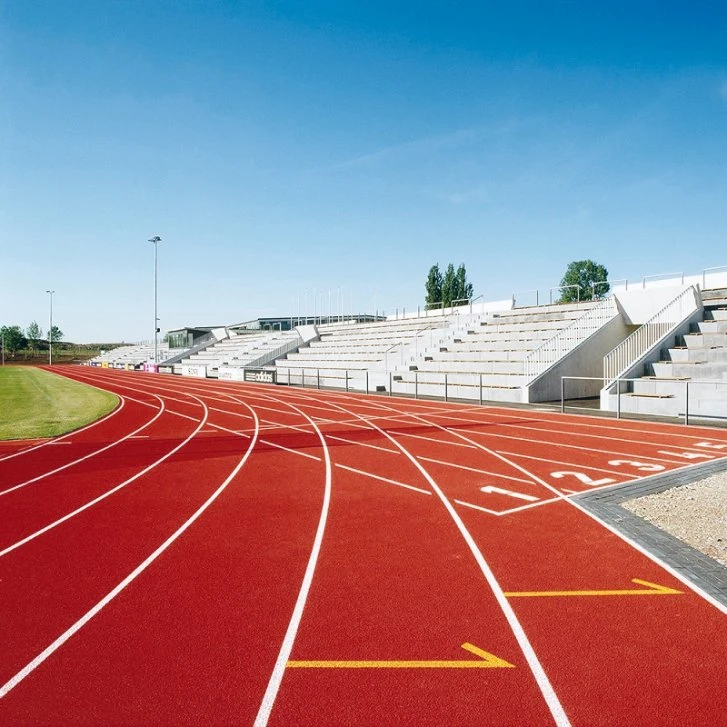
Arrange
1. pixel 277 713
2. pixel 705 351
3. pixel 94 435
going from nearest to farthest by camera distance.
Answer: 1. pixel 277 713
2. pixel 94 435
3. pixel 705 351

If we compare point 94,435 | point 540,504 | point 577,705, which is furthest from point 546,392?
point 577,705

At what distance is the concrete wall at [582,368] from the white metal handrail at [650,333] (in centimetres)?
106

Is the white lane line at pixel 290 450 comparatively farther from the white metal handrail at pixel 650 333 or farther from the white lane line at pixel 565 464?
the white metal handrail at pixel 650 333

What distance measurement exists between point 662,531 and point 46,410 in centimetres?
2053

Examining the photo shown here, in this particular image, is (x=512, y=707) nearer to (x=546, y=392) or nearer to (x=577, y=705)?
(x=577, y=705)

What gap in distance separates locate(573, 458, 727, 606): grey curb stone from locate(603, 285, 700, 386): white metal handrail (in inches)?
399

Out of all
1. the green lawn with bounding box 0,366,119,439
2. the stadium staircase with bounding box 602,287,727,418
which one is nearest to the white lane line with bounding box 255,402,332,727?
the green lawn with bounding box 0,366,119,439

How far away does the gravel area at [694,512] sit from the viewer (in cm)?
580

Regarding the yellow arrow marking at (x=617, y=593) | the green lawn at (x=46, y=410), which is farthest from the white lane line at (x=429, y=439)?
the green lawn at (x=46, y=410)

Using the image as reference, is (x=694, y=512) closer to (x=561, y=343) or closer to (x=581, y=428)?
(x=581, y=428)

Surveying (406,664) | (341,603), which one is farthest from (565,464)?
(406,664)

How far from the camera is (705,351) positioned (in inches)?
749

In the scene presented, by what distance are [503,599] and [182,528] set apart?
13.3ft

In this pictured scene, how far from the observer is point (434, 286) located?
7925 cm
